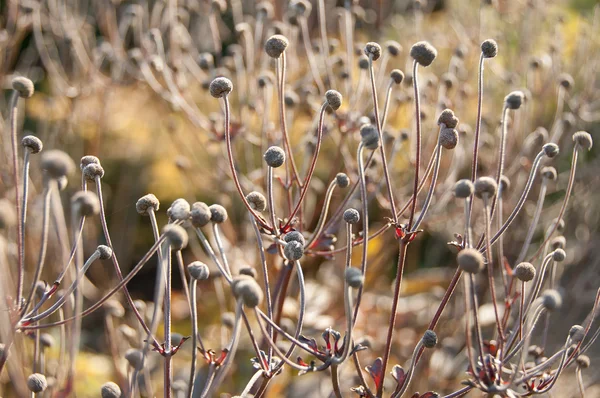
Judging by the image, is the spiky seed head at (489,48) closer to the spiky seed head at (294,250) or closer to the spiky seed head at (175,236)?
the spiky seed head at (294,250)

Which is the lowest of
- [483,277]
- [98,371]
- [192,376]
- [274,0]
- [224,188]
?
[98,371]

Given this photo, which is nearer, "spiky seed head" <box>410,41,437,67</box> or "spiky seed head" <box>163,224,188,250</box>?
"spiky seed head" <box>163,224,188,250</box>

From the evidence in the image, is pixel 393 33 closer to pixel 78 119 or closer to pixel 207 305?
pixel 78 119

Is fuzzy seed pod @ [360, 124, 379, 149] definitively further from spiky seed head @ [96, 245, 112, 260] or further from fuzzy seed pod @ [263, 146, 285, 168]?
spiky seed head @ [96, 245, 112, 260]

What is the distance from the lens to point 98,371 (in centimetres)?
263

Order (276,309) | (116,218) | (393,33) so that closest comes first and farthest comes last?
1. (276,309)
2. (116,218)
3. (393,33)

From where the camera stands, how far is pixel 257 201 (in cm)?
133

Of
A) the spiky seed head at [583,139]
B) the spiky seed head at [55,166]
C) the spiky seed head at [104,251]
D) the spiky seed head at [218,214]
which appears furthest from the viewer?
the spiky seed head at [583,139]

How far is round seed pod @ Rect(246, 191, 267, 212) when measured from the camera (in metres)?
1.32

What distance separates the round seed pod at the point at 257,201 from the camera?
132 cm

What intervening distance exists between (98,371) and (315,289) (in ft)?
3.18

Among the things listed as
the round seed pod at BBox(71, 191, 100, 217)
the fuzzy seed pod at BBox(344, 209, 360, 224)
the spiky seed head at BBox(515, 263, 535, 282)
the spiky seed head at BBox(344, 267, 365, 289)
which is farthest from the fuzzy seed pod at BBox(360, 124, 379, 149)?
the round seed pod at BBox(71, 191, 100, 217)

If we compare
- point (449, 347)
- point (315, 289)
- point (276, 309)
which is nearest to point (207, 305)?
point (315, 289)

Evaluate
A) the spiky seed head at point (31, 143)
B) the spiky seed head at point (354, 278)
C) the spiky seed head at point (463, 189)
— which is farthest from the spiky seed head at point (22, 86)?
the spiky seed head at point (463, 189)
